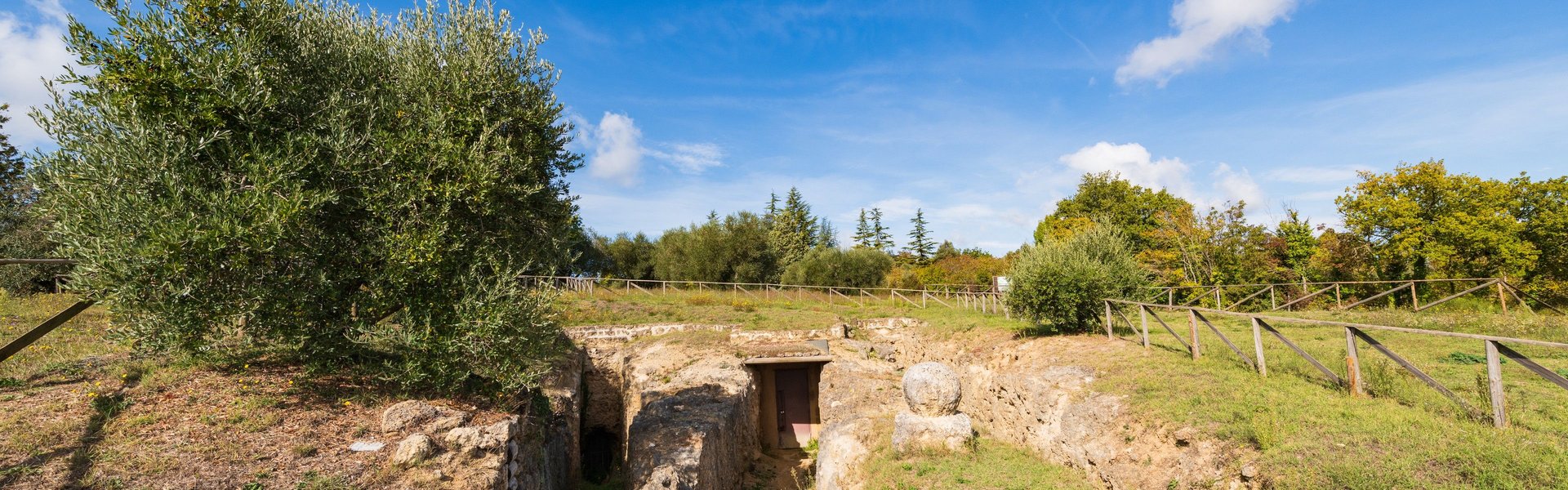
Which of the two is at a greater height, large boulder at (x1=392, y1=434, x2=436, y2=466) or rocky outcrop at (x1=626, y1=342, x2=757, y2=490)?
large boulder at (x1=392, y1=434, x2=436, y2=466)

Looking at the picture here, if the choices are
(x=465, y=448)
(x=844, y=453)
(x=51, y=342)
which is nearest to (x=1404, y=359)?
(x=844, y=453)

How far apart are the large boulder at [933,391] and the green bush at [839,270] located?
3035 cm

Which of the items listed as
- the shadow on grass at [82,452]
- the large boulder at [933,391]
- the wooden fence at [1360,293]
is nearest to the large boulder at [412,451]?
the shadow on grass at [82,452]

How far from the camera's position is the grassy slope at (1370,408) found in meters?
5.08

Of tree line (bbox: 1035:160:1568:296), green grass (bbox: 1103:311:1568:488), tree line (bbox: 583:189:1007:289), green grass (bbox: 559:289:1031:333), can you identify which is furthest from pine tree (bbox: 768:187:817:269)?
green grass (bbox: 1103:311:1568:488)

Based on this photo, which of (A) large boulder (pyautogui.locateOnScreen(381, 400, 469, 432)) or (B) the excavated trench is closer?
(A) large boulder (pyautogui.locateOnScreen(381, 400, 469, 432))

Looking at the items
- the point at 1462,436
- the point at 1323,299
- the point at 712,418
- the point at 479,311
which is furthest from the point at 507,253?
the point at 1323,299

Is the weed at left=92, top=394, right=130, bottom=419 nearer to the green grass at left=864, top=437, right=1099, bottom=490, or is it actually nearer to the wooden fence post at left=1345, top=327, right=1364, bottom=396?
the green grass at left=864, top=437, right=1099, bottom=490

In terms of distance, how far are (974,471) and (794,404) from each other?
14.1m

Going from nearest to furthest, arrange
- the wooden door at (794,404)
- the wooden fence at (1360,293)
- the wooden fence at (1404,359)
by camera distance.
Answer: the wooden fence at (1404,359) → the wooden fence at (1360,293) → the wooden door at (794,404)

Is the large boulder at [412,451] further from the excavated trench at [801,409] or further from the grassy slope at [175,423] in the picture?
the excavated trench at [801,409]

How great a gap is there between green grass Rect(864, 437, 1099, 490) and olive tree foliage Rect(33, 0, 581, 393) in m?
6.23

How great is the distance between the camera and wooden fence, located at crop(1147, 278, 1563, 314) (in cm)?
1566

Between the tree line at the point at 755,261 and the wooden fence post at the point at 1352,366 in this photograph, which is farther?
the tree line at the point at 755,261
